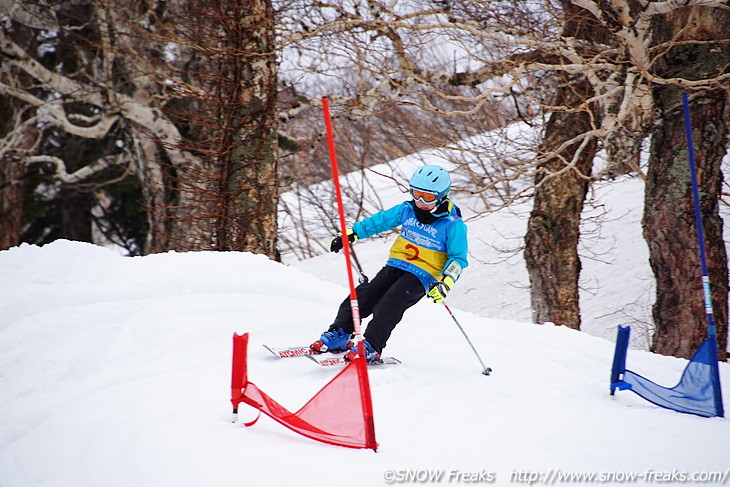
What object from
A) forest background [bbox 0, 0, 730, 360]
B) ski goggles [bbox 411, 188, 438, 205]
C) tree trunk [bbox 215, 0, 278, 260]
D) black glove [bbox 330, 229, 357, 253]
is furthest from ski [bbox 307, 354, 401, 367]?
tree trunk [bbox 215, 0, 278, 260]

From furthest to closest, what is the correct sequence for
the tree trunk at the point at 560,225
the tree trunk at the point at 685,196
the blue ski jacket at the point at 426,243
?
1. the tree trunk at the point at 560,225
2. the tree trunk at the point at 685,196
3. the blue ski jacket at the point at 426,243

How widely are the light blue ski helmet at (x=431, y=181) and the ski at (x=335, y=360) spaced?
4.24 ft

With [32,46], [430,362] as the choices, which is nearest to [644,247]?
[430,362]

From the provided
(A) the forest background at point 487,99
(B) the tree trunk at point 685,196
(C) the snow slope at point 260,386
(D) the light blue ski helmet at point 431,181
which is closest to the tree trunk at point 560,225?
(A) the forest background at point 487,99

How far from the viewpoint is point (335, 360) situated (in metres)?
4.49

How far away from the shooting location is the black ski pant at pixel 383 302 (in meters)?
4.61

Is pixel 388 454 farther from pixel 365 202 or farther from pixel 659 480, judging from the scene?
pixel 365 202

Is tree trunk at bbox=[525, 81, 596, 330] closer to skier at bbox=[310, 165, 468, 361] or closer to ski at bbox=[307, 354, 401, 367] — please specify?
skier at bbox=[310, 165, 468, 361]

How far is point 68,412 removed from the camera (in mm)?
3277

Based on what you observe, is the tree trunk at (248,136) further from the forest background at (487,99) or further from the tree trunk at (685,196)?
the tree trunk at (685,196)

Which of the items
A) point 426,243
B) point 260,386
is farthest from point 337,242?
point 260,386

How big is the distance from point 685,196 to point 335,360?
5.23 meters

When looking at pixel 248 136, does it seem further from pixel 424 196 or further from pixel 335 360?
pixel 335 360

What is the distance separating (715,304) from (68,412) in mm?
7517
